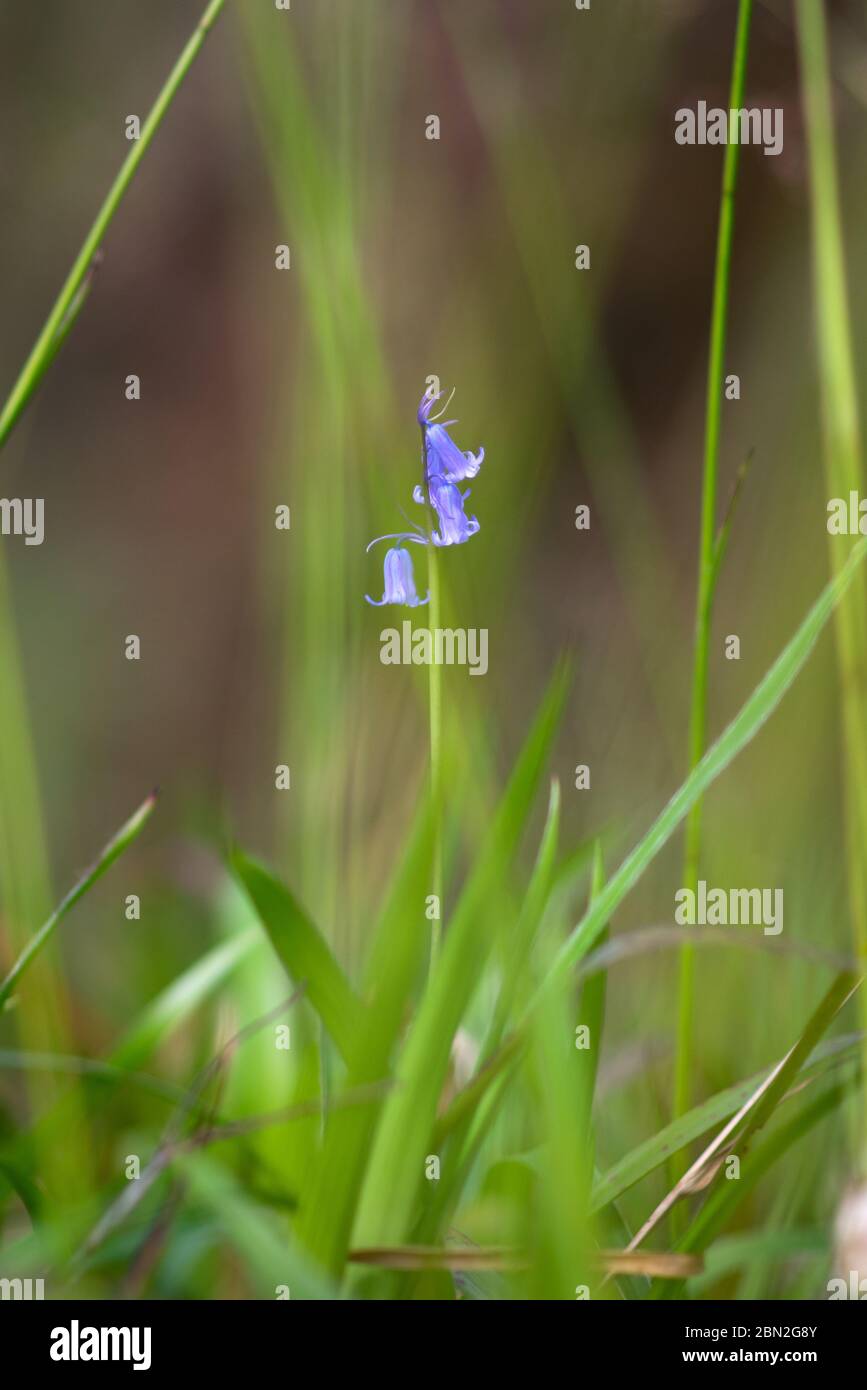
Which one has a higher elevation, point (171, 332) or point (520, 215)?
point (171, 332)

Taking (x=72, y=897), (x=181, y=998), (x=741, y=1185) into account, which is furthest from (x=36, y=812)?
(x=741, y=1185)

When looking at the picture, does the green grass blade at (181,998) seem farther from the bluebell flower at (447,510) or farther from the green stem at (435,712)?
the bluebell flower at (447,510)

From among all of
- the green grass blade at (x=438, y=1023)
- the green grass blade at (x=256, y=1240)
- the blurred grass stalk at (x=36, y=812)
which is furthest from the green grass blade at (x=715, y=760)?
the blurred grass stalk at (x=36, y=812)

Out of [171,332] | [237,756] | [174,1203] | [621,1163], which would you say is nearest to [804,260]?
[171,332]

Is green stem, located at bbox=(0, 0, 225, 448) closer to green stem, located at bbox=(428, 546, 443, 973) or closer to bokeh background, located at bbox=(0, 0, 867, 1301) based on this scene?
bokeh background, located at bbox=(0, 0, 867, 1301)

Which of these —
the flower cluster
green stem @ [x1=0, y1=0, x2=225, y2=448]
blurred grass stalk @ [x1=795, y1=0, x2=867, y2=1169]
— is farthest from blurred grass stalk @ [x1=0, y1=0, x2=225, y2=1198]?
blurred grass stalk @ [x1=795, y1=0, x2=867, y2=1169]

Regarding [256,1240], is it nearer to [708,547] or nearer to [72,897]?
[72,897]
